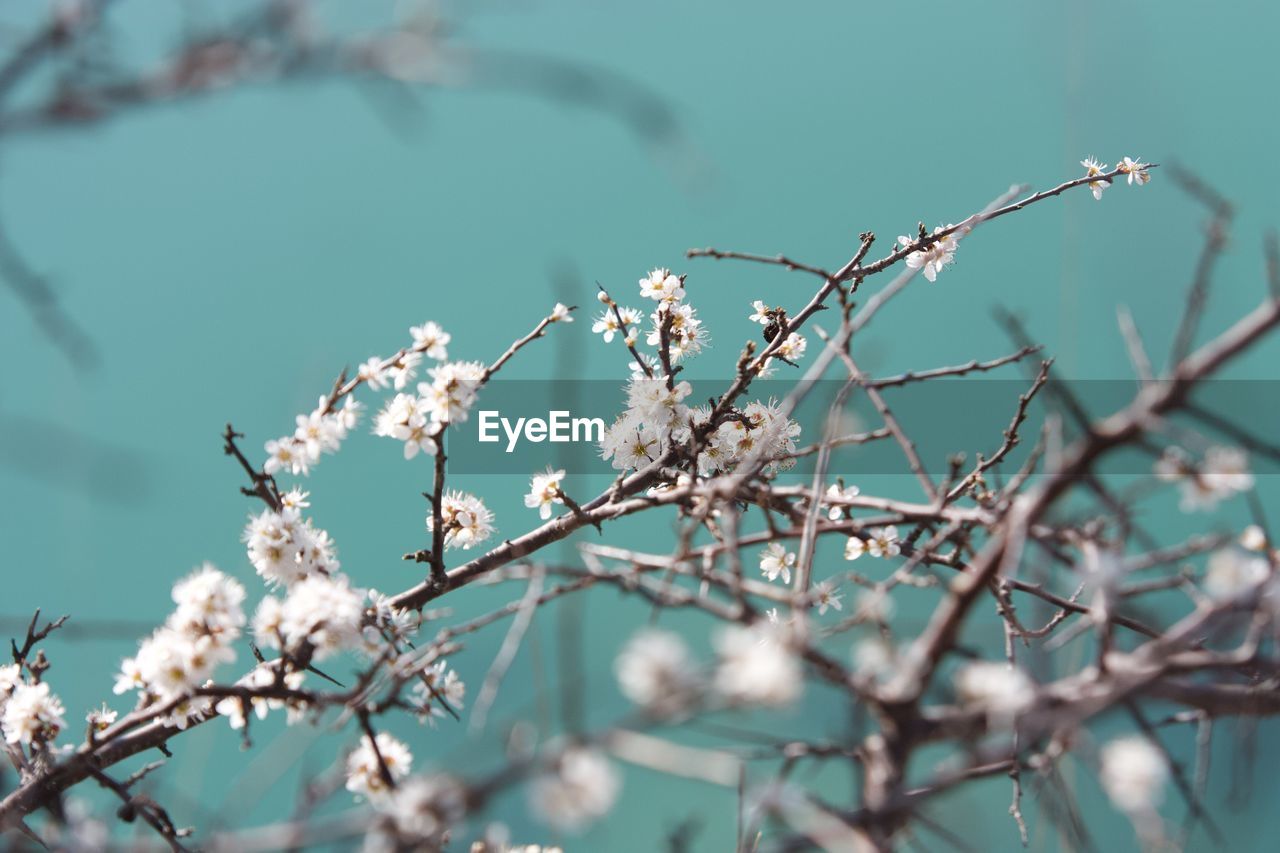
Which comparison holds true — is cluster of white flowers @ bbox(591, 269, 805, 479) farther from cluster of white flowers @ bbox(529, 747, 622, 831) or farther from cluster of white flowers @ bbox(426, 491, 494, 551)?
cluster of white flowers @ bbox(529, 747, 622, 831)

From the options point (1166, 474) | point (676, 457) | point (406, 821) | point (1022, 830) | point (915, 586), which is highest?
point (676, 457)

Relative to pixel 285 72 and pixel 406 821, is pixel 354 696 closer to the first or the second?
pixel 406 821

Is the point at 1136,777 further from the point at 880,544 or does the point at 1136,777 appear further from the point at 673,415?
the point at 673,415

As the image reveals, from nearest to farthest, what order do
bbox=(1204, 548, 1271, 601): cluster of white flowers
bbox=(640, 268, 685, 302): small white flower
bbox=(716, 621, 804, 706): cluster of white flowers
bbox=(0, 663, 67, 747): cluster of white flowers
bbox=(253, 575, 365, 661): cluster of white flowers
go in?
bbox=(716, 621, 804, 706): cluster of white flowers
bbox=(1204, 548, 1271, 601): cluster of white flowers
bbox=(253, 575, 365, 661): cluster of white flowers
bbox=(0, 663, 67, 747): cluster of white flowers
bbox=(640, 268, 685, 302): small white flower

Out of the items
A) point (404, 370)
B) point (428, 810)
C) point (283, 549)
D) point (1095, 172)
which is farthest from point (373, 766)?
point (1095, 172)

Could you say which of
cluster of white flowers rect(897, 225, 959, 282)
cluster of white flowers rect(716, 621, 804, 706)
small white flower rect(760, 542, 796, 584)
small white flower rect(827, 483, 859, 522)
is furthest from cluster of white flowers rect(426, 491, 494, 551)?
cluster of white flowers rect(716, 621, 804, 706)

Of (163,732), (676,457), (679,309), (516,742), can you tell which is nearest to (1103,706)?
(516,742)
